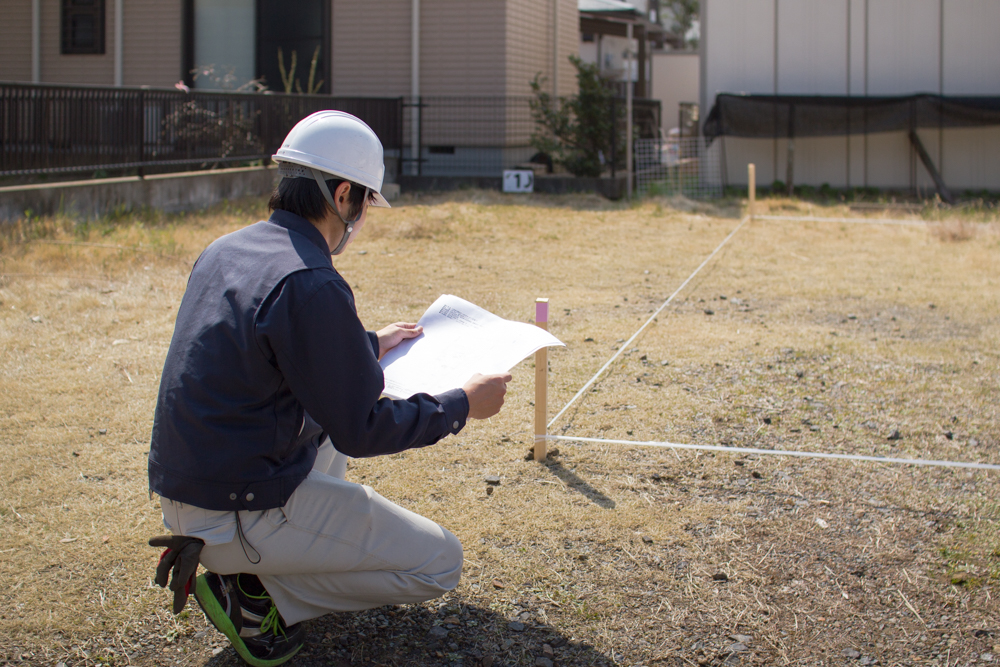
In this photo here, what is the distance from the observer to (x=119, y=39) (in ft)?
49.9

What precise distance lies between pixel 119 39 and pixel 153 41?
57 cm

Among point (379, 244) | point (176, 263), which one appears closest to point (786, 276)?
point (379, 244)

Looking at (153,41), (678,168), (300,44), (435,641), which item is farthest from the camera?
(153,41)

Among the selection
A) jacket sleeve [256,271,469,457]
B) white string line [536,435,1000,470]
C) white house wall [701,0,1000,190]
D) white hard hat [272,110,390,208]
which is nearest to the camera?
jacket sleeve [256,271,469,457]

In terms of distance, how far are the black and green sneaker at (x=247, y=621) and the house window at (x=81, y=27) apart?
15722 millimetres

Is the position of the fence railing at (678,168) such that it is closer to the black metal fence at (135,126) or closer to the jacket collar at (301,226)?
the black metal fence at (135,126)

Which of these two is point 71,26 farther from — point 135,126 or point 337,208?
point 337,208

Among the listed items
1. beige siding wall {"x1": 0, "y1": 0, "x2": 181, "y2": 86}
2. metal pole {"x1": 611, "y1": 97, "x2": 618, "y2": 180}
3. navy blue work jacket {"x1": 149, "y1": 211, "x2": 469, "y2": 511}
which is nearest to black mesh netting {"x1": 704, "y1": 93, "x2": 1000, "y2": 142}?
metal pole {"x1": 611, "y1": 97, "x2": 618, "y2": 180}

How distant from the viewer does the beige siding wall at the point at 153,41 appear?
49.8 ft

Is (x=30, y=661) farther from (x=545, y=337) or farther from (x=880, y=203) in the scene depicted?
(x=880, y=203)

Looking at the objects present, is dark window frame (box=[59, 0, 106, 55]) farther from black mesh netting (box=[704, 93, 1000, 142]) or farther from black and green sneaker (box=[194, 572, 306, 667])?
black and green sneaker (box=[194, 572, 306, 667])

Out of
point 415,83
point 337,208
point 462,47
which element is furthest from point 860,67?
point 337,208

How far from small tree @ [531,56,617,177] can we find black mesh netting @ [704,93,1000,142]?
2.24m

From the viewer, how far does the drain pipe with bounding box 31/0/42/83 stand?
1552cm
